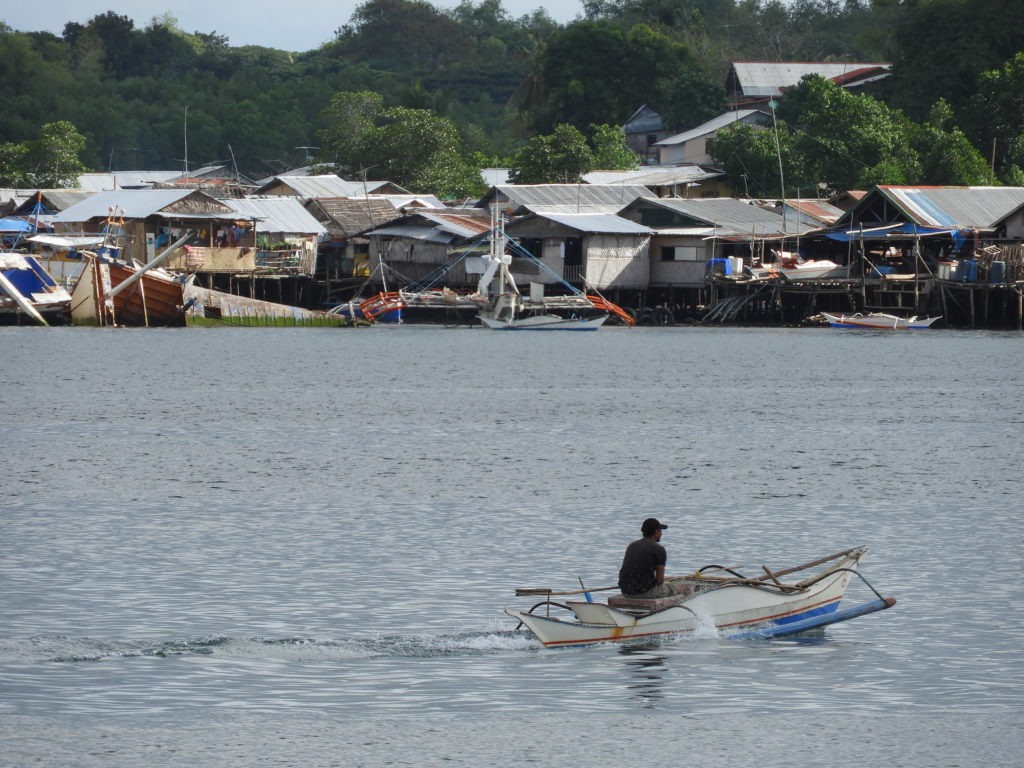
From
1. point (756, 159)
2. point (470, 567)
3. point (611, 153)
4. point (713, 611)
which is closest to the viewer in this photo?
point (713, 611)

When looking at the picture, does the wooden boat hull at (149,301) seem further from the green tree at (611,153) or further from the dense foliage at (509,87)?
the green tree at (611,153)

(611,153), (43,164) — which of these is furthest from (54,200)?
(611,153)

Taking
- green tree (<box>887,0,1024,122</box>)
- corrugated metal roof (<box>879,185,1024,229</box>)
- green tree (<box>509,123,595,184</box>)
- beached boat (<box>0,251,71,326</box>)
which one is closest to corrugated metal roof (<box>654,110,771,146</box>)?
green tree (<box>887,0,1024,122</box>)

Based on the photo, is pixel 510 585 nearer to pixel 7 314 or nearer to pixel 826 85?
pixel 7 314

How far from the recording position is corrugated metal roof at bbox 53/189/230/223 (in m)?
73.3

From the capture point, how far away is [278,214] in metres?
76.8

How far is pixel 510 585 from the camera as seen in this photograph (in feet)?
60.6

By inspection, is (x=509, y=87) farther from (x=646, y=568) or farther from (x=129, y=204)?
(x=646, y=568)

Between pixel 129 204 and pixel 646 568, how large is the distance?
6349cm

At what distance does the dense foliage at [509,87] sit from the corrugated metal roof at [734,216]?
5872 mm

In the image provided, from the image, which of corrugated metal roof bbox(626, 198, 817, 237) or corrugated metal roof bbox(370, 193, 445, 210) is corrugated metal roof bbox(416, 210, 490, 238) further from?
corrugated metal roof bbox(626, 198, 817, 237)

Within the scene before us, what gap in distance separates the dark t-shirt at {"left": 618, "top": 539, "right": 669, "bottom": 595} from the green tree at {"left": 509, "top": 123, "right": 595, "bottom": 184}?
71495 mm

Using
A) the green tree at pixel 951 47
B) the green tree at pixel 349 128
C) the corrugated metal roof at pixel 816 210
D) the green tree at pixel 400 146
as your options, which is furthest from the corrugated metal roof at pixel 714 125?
the green tree at pixel 349 128

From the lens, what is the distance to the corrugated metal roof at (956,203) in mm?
67750
